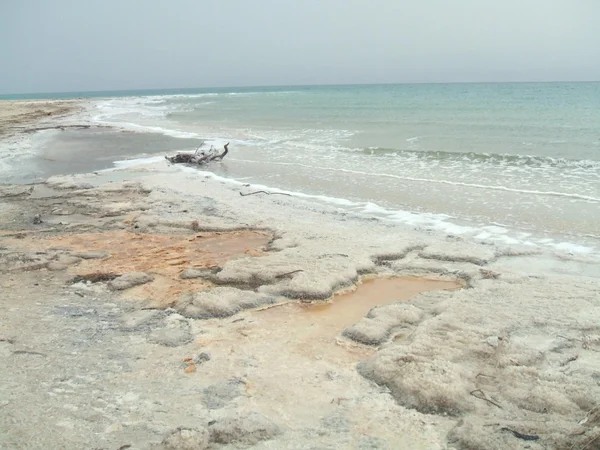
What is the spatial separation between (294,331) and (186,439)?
70.9 inches

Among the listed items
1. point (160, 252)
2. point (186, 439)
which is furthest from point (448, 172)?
point (186, 439)

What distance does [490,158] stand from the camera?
14961 mm

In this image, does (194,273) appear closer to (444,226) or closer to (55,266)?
(55,266)

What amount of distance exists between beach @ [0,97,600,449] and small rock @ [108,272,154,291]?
0.04 m

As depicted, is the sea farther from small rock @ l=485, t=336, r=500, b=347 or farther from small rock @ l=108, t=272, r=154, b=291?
small rock @ l=108, t=272, r=154, b=291

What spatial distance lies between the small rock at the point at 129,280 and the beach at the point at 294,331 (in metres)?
0.04

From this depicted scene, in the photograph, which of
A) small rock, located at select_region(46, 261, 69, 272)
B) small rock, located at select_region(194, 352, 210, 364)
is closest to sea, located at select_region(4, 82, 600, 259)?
small rock, located at select_region(194, 352, 210, 364)

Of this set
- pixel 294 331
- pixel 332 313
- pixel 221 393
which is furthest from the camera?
pixel 332 313

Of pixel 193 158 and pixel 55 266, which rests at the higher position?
pixel 193 158

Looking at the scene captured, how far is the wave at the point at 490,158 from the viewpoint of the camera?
13545 millimetres

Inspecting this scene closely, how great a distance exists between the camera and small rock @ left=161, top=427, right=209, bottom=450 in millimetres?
3039

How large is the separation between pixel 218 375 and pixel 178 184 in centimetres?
837

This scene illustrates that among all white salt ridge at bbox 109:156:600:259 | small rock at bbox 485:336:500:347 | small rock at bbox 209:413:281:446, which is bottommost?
small rock at bbox 209:413:281:446

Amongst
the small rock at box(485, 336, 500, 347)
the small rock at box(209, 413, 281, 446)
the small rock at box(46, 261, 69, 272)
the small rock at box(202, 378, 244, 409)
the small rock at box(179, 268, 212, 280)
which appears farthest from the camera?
the small rock at box(46, 261, 69, 272)
